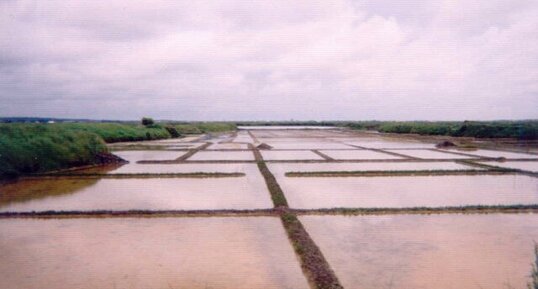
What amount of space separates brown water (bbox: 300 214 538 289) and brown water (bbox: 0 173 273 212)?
6.97ft

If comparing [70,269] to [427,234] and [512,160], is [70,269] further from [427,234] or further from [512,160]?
[512,160]

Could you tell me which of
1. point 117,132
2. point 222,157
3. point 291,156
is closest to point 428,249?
point 291,156

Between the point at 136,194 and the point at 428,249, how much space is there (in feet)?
19.8

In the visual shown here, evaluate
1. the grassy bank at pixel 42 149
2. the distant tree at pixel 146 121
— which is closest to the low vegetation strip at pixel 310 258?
the grassy bank at pixel 42 149

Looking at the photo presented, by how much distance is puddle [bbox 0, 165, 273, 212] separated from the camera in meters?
7.39

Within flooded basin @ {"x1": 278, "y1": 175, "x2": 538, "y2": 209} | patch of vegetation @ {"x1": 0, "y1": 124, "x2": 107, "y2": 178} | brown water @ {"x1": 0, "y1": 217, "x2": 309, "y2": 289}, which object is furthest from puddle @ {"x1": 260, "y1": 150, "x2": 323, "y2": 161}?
brown water @ {"x1": 0, "y1": 217, "x2": 309, "y2": 289}

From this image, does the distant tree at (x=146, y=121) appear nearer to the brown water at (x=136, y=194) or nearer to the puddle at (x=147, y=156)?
the puddle at (x=147, y=156)

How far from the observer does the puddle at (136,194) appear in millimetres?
7395

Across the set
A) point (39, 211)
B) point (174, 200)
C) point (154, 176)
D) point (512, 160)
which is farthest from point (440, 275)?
point (512, 160)

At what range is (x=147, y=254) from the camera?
185 inches

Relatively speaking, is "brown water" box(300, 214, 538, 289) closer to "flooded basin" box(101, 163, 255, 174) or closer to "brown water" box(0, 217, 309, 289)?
"brown water" box(0, 217, 309, 289)

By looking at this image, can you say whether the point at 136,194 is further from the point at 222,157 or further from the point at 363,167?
the point at 222,157

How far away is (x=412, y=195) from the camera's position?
329 inches

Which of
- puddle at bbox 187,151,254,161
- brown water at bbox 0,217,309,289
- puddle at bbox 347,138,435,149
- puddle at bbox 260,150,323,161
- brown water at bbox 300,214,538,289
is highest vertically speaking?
puddle at bbox 347,138,435,149
